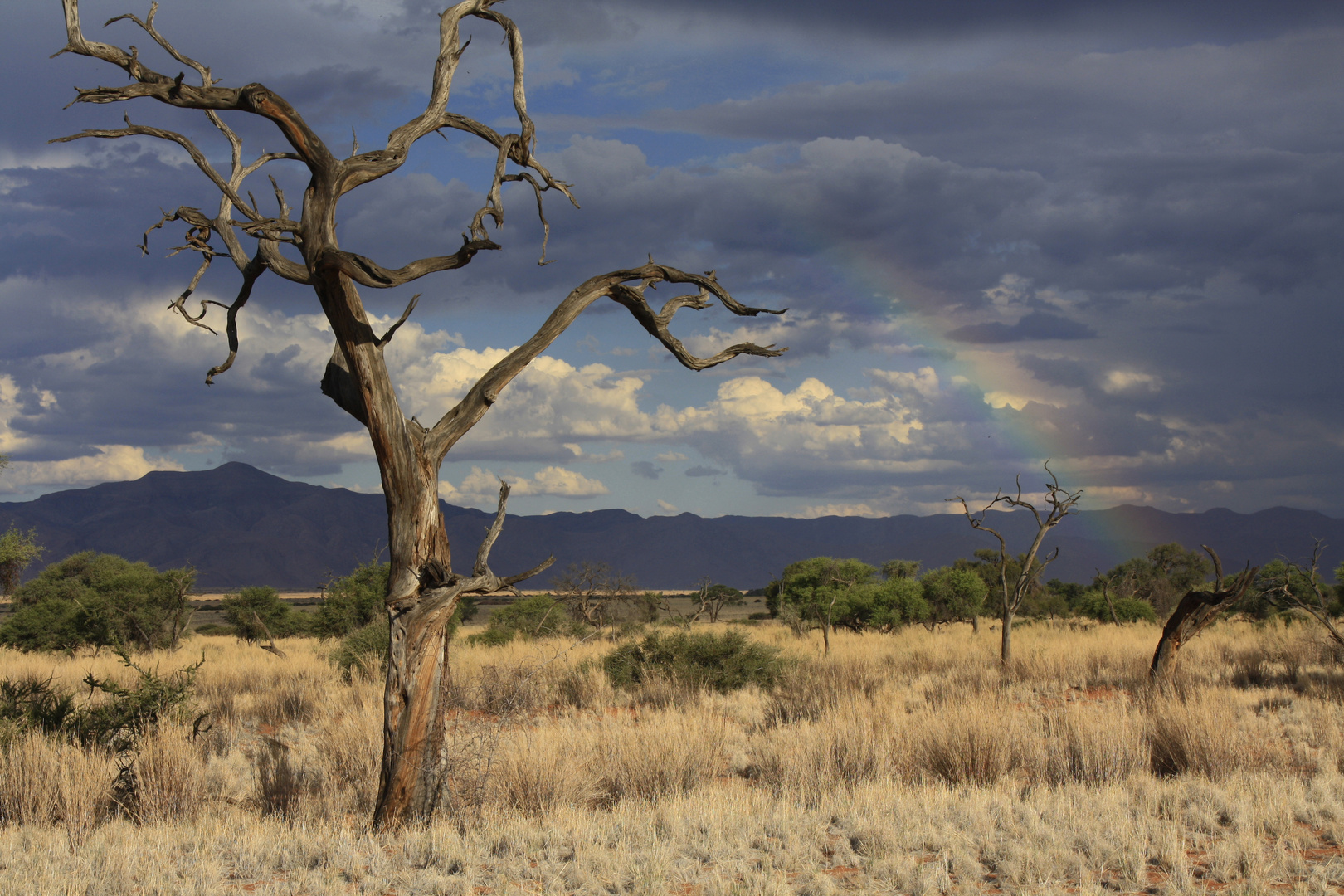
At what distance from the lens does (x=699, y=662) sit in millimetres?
17297

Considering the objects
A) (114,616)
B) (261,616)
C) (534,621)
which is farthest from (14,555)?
(534,621)

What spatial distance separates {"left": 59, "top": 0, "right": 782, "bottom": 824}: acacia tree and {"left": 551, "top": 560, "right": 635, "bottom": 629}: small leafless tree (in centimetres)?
2245

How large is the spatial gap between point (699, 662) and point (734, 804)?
9405mm

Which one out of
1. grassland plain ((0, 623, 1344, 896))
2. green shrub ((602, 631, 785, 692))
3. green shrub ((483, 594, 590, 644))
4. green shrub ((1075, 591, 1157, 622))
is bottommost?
green shrub ((1075, 591, 1157, 622))

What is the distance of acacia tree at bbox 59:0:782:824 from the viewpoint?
279 inches

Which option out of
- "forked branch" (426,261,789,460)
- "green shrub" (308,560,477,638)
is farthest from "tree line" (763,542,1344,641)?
"forked branch" (426,261,789,460)

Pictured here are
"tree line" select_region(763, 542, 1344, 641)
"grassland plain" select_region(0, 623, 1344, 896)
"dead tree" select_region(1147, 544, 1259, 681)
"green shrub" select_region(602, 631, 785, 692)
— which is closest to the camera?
"grassland plain" select_region(0, 623, 1344, 896)

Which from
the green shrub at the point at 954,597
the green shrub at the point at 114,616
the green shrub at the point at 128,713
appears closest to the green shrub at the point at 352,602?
the green shrub at the point at 114,616

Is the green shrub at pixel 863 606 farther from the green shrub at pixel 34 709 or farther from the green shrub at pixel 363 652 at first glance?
the green shrub at pixel 34 709

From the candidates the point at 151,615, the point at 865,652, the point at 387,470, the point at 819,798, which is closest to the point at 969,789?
the point at 819,798

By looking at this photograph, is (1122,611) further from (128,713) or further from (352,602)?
(128,713)

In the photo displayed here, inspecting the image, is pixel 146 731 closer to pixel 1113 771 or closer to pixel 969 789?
pixel 969 789

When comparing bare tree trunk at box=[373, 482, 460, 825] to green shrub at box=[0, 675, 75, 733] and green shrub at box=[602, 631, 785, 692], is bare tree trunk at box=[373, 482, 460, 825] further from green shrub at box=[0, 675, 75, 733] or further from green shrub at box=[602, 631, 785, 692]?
green shrub at box=[602, 631, 785, 692]

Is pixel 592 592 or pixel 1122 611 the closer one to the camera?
pixel 1122 611
